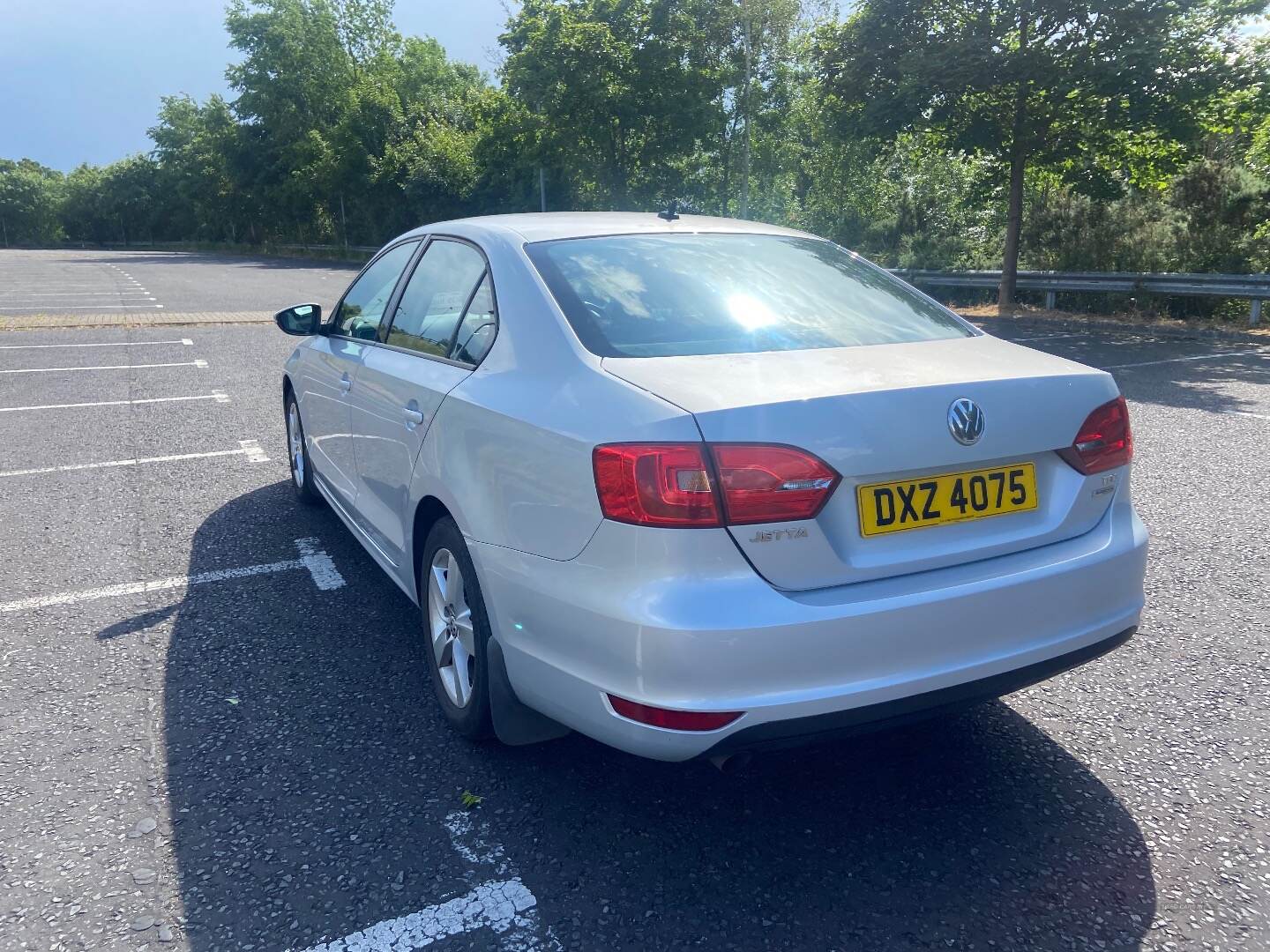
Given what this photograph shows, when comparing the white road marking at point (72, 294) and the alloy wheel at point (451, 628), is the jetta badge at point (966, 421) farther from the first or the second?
the white road marking at point (72, 294)

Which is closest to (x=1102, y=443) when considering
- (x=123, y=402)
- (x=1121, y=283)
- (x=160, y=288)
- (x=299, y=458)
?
(x=299, y=458)

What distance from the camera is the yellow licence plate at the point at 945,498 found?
2279mm

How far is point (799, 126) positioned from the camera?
34844 millimetres

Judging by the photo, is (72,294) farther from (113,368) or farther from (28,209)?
(28,209)

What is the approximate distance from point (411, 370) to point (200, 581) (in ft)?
6.09

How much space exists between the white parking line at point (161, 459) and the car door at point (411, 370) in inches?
130

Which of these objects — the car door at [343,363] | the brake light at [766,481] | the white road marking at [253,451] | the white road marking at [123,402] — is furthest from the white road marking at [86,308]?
the brake light at [766,481]

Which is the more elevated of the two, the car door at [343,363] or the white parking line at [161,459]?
the car door at [343,363]

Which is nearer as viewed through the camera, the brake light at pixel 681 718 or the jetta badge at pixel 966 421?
the brake light at pixel 681 718

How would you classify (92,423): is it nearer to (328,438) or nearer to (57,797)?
(328,438)

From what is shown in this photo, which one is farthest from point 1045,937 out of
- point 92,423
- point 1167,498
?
point 92,423

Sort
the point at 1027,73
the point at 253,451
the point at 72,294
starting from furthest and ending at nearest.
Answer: the point at 72,294 → the point at 1027,73 → the point at 253,451

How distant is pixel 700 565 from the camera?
2.16m

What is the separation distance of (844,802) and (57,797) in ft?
7.34
